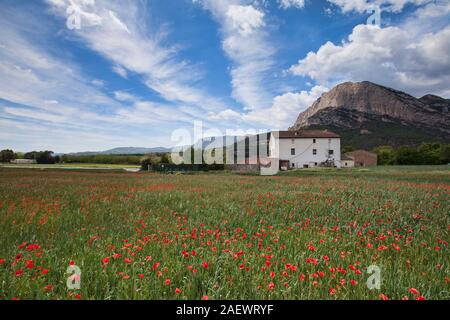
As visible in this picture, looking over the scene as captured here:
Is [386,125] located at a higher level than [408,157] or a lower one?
higher

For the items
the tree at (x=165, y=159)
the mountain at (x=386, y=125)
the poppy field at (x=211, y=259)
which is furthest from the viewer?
the mountain at (x=386, y=125)

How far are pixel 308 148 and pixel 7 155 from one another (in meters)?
75.4

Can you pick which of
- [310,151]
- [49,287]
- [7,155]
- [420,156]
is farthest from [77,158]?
[420,156]

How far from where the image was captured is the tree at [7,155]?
4971cm

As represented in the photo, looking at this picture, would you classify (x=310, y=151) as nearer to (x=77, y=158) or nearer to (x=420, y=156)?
(x=420, y=156)

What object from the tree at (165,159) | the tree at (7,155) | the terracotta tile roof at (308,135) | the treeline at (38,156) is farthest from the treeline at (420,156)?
the tree at (7,155)

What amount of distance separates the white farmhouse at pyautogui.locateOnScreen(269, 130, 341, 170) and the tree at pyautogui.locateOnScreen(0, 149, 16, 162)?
6648 centimetres

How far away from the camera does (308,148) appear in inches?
2507

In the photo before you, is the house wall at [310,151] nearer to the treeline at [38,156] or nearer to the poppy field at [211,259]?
the poppy field at [211,259]

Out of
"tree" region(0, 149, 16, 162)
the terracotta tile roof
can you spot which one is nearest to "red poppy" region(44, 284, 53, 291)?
the terracotta tile roof

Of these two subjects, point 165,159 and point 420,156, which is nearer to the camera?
point 165,159

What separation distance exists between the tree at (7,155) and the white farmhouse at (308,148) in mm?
66479

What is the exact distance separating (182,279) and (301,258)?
193 centimetres

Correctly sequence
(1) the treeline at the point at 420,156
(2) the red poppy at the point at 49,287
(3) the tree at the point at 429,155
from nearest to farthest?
(2) the red poppy at the point at 49,287
(3) the tree at the point at 429,155
(1) the treeline at the point at 420,156
